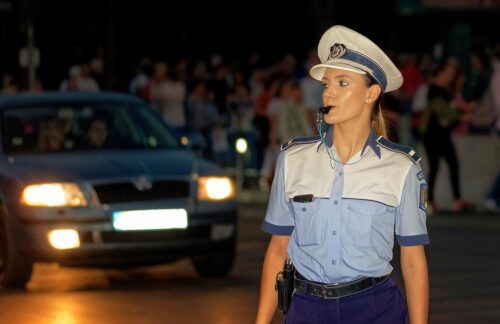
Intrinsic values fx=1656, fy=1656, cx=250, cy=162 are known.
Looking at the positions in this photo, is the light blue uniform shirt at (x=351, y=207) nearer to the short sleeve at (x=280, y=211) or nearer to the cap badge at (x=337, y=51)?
the short sleeve at (x=280, y=211)

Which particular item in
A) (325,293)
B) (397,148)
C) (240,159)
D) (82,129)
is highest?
(397,148)

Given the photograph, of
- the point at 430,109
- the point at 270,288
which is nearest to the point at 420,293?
the point at 270,288

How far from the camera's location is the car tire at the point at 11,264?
12.3 meters

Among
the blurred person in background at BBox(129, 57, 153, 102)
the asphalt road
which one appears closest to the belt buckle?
the asphalt road

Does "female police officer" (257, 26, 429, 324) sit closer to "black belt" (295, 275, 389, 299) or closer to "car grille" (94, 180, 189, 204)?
"black belt" (295, 275, 389, 299)

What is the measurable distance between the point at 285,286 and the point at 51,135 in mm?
8160

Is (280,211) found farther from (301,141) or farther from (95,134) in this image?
(95,134)

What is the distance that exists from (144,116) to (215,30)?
4022 cm

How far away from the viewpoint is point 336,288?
215 inches

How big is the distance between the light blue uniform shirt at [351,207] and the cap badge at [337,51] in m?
0.28

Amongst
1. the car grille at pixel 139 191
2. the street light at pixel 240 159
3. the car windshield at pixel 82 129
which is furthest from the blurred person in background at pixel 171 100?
the car grille at pixel 139 191

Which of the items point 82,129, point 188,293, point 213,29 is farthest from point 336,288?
point 213,29

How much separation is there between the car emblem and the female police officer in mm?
6770

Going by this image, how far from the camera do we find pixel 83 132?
44.6ft
